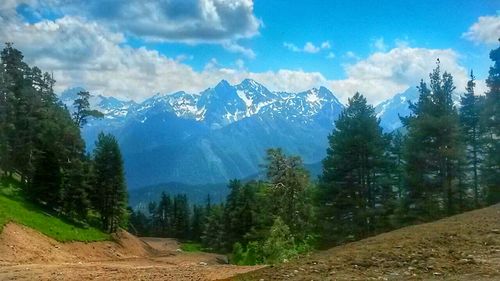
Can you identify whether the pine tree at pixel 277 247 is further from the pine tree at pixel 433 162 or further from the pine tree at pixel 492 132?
the pine tree at pixel 492 132

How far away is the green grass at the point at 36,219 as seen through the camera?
4832cm

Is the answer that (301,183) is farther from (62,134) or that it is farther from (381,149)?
(62,134)

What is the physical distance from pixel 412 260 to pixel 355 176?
24690 millimetres

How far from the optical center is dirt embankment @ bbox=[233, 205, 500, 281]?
12.5 metres

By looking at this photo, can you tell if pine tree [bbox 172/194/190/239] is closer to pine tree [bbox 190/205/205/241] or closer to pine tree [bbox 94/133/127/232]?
pine tree [bbox 190/205/205/241]

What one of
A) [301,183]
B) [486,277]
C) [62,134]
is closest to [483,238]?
[486,277]

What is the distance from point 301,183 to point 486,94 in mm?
19276

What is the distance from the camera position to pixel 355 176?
126 ft

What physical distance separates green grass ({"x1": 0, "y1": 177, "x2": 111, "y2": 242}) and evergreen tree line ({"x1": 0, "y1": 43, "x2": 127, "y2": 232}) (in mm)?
2853

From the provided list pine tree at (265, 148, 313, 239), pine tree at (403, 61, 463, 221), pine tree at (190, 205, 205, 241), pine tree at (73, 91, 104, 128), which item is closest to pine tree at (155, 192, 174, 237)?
pine tree at (190, 205, 205, 241)

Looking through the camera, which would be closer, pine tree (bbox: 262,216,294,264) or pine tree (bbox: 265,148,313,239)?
pine tree (bbox: 262,216,294,264)

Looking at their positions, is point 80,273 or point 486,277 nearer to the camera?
point 486,277

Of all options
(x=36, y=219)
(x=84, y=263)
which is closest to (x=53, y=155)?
(x=36, y=219)

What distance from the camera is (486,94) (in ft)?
143
